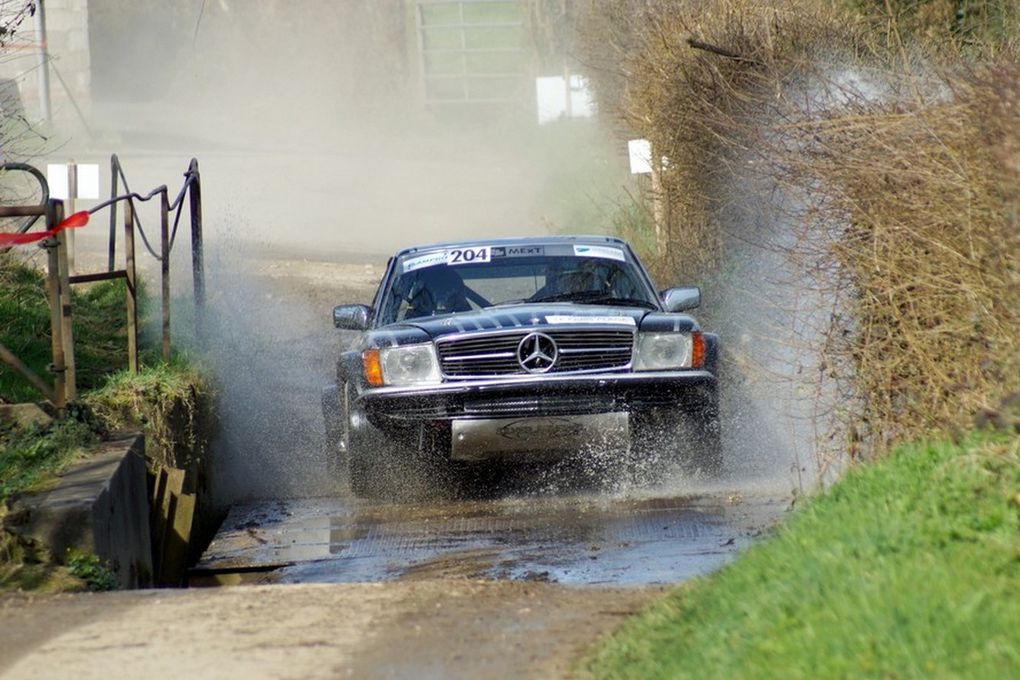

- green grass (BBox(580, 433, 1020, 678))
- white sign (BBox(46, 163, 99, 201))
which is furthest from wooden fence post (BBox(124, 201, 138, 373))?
white sign (BBox(46, 163, 99, 201))

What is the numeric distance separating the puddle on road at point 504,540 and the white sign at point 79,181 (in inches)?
397

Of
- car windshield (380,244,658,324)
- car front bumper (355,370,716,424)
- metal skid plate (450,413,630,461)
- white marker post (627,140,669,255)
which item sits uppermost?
white marker post (627,140,669,255)

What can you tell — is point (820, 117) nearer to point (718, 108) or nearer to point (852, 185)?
point (852, 185)

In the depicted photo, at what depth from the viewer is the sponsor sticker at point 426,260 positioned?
10836mm

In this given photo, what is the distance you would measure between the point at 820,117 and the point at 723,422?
3.55 meters

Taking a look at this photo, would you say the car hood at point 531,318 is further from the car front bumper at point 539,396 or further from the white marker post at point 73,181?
the white marker post at point 73,181

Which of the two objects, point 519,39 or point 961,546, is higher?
point 519,39

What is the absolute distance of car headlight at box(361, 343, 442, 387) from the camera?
31.1ft

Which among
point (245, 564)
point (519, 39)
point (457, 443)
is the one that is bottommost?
point (245, 564)

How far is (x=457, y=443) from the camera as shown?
30.6 feet

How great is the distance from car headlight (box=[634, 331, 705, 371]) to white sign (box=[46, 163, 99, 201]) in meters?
11.4

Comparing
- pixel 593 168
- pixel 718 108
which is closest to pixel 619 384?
pixel 718 108

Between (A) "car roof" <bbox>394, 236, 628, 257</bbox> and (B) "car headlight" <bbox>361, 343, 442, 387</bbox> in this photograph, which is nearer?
(B) "car headlight" <bbox>361, 343, 442, 387</bbox>

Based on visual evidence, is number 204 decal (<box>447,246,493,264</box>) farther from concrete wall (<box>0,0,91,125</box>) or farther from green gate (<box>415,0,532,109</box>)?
green gate (<box>415,0,532,109</box>)
